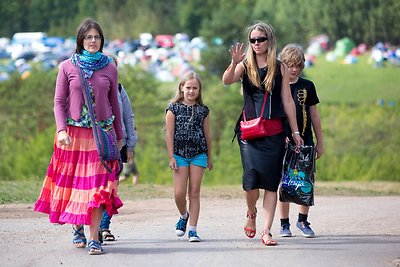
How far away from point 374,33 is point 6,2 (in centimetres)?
2577

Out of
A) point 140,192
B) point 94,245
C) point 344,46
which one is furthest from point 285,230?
point 344,46

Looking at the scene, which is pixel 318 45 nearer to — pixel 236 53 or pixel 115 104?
pixel 236 53

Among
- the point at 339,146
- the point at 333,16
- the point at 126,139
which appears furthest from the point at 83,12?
the point at 126,139

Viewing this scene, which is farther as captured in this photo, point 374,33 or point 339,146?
point 374,33

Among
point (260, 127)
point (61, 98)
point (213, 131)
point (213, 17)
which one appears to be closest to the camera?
point (61, 98)

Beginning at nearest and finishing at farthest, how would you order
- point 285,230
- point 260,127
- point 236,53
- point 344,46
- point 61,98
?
point 61,98, point 236,53, point 260,127, point 285,230, point 344,46

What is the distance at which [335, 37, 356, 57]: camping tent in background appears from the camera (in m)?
49.7

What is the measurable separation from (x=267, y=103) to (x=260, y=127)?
0.82 feet

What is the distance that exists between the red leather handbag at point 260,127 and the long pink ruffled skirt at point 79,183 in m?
1.36

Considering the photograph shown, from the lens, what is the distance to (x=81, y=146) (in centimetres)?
915

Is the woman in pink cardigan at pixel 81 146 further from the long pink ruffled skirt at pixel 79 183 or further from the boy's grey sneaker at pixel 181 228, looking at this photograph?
the boy's grey sneaker at pixel 181 228

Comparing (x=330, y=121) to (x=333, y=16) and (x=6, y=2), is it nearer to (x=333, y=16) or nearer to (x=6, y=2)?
(x=333, y=16)

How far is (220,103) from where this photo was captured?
33344mm

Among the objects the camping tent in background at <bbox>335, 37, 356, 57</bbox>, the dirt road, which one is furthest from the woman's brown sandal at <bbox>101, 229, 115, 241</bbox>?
the camping tent in background at <bbox>335, 37, 356, 57</bbox>
